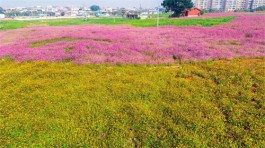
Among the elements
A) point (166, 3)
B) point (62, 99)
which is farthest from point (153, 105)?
point (166, 3)

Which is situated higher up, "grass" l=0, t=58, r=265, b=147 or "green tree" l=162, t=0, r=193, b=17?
"green tree" l=162, t=0, r=193, b=17

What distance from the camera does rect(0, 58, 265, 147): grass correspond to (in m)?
6.26

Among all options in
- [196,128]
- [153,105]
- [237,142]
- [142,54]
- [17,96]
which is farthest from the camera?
[142,54]

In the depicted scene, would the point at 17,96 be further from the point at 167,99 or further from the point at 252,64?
the point at 252,64

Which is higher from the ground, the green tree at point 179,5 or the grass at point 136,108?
the green tree at point 179,5

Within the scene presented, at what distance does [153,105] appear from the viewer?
758 cm

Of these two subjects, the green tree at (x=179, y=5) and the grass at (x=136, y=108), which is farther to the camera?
the green tree at (x=179, y=5)

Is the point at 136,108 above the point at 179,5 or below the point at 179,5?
below

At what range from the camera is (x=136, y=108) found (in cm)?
734

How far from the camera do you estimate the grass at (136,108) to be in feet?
20.5

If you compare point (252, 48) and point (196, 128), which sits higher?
point (252, 48)

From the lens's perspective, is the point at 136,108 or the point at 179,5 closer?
the point at 136,108

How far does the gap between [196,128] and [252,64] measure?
6403mm

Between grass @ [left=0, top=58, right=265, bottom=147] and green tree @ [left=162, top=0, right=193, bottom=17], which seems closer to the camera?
grass @ [left=0, top=58, right=265, bottom=147]
